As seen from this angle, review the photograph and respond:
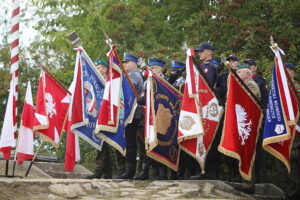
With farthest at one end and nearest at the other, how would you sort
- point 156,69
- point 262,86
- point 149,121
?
point 156,69
point 262,86
point 149,121

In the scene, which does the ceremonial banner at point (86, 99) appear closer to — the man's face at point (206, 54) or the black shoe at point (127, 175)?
the black shoe at point (127, 175)

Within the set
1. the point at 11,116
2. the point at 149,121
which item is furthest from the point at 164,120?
the point at 11,116

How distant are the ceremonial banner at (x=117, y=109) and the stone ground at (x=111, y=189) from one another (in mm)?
759

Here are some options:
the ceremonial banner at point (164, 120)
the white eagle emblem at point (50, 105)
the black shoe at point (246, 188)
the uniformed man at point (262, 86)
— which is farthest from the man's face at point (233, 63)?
the white eagle emblem at point (50, 105)

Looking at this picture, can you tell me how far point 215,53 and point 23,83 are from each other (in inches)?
425

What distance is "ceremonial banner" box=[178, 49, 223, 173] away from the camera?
406 inches

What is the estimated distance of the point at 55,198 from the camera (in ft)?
29.4

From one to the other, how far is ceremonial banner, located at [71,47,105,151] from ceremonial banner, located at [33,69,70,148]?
1.81 feet

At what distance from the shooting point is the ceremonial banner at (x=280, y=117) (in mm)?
9836

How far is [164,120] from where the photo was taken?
10.9 metres

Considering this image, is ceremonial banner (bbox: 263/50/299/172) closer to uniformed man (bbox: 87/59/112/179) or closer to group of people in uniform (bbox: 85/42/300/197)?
group of people in uniform (bbox: 85/42/300/197)

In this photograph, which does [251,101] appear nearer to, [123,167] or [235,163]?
[235,163]

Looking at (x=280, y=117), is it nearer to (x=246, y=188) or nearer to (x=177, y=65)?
(x=246, y=188)

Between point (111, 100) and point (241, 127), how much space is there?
2040 millimetres
